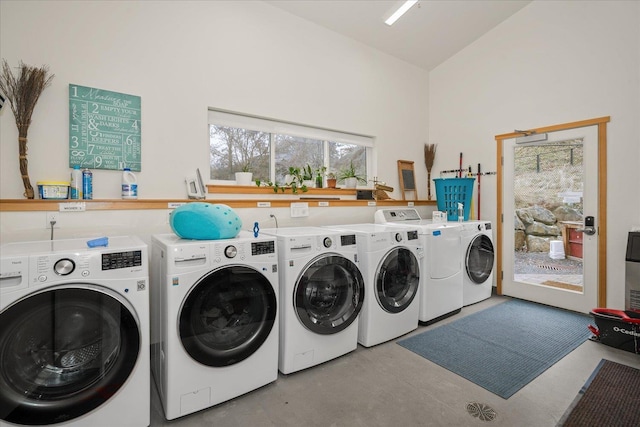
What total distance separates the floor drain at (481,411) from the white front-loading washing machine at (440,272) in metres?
1.05

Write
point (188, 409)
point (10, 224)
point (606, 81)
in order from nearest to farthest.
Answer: point (188, 409), point (10, 224), point (606, 81)

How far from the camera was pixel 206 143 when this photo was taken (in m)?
2.58

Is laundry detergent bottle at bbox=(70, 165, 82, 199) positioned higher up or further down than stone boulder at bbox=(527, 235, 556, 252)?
higher up

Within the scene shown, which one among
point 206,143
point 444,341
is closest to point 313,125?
point 206,143

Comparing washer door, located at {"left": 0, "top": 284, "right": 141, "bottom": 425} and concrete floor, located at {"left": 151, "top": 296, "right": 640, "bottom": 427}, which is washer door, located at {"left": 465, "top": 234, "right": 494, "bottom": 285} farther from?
washer door, located at {"left": 0, "top": 284, "right": 141, "bottom": 425}

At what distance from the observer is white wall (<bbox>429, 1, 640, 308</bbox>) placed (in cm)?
271

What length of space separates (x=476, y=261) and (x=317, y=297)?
2.18m

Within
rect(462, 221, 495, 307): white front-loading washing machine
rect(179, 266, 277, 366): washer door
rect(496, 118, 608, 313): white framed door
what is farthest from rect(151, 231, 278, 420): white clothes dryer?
rect(496, 118, 608, 313): white framed door

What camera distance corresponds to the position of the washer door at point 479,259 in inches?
125

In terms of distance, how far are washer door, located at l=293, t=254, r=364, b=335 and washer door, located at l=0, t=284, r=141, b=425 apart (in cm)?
94

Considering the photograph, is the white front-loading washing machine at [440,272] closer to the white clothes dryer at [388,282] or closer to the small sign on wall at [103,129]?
the white clothes dryer at [388,282]

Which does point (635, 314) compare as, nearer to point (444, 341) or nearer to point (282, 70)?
point (444, 341)

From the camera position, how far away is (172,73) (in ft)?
7.95

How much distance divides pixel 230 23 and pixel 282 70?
0.61 metres
